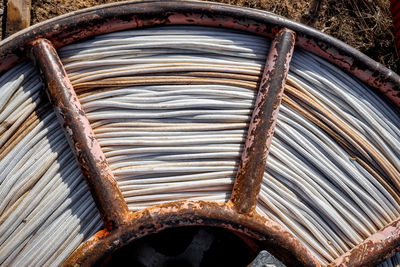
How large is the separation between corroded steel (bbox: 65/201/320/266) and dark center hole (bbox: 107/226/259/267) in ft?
2.49

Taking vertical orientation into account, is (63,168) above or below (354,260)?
below

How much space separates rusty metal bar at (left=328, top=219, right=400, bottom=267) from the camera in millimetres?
2219

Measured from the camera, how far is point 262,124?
225 centimetres

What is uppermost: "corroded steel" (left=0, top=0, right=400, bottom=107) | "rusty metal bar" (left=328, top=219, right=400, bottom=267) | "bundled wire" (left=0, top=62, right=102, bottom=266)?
"corroded steel" (left=0, top=0, right=400, bottom=107)

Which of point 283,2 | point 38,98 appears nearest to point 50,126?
point 38,98

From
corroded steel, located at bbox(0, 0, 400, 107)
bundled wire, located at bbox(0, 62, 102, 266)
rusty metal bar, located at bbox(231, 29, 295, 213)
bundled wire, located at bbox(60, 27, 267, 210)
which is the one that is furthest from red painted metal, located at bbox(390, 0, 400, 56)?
bundled wire, located at bbox(0, 62, 102, 266)

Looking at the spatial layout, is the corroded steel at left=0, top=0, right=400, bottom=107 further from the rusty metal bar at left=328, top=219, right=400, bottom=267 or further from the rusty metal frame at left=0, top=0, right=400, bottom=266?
the rusty metal bar at left=328, top=219, right=400, bottom=267

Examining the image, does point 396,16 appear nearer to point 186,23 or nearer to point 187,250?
point 186,23

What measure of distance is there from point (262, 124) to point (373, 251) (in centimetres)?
114

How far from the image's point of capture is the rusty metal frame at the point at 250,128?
2082mm

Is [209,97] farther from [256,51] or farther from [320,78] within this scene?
[320,78]

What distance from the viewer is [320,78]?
2.47 meters

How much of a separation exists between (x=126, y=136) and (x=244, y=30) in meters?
1.16

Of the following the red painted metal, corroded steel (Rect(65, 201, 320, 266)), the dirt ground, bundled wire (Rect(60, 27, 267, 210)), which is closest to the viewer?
corroded steel (Rect(65, 201, 320, 266))
